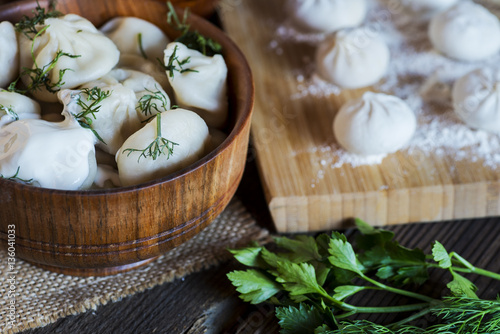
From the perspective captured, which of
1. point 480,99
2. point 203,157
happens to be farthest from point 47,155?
point 480,99

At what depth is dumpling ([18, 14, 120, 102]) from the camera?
960 mm

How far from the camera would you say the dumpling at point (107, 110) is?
90 centimetres

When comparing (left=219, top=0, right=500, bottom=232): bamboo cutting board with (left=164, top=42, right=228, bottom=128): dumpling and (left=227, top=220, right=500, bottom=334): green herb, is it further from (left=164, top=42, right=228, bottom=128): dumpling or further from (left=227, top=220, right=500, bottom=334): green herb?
(left=164, top=42, right=228, bottom=128): dumpling

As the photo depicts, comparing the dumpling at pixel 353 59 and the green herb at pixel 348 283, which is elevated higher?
the dumpling at pixel 353 59

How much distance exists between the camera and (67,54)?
3.12 feet

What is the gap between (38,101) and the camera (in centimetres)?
99

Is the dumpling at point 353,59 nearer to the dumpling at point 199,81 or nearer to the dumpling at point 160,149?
the dumpling at point 199,81

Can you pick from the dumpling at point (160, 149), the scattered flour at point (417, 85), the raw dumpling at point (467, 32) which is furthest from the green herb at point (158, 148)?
the raw dumpling at point (467, 32)

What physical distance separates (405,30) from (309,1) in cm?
26

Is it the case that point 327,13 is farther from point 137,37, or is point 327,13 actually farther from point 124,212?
point 124,212

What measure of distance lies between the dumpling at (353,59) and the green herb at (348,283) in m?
0.37

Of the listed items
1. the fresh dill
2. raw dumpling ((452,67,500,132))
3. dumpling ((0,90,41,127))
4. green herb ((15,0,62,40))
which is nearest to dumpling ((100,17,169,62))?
the fresh dill

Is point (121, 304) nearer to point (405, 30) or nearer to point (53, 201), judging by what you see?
point (53, 201)

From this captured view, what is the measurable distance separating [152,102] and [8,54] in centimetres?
24
